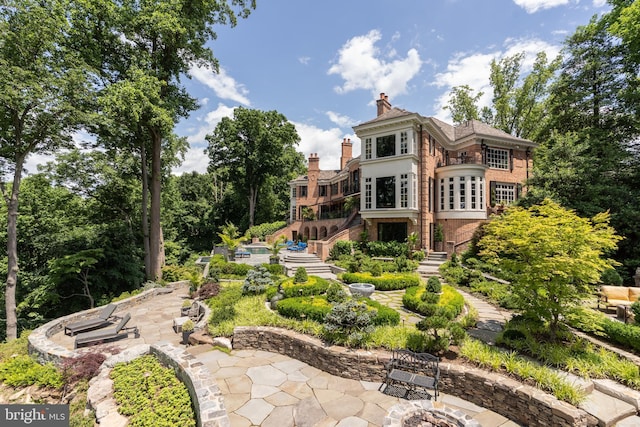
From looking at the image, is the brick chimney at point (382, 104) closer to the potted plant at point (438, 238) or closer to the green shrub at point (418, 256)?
the potted plant at point (438, 238)

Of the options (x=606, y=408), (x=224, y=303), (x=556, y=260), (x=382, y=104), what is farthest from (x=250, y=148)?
(x=606, y=408)

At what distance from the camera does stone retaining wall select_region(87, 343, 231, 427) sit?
14.7 ft

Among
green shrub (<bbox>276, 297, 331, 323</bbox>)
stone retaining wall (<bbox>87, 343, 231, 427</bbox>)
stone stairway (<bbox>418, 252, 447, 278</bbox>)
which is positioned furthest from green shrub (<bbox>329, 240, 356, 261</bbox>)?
stone retaining wall (<bbox>87, 343, 231, 427</bbox>)

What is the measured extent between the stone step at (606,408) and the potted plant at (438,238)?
1567 cm

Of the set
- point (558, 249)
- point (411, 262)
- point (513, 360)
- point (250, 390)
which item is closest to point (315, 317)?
point (250, 390)

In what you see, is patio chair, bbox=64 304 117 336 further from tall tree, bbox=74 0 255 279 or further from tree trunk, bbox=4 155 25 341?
tall tree, bbox=74 0 255 279

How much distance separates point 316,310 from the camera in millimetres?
8430

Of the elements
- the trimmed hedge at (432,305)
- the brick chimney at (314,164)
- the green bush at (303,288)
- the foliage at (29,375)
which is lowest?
the foliage at (29,375)

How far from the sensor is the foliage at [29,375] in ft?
22.6

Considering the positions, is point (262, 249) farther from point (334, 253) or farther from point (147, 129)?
point (147, 129)

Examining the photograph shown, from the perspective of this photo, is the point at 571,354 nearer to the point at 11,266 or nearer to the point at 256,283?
the point at 256,283

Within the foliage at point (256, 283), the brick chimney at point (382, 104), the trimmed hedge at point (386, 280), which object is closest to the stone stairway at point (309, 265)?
the trimmed hedge at point (386, 280)

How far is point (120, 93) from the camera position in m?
13.2

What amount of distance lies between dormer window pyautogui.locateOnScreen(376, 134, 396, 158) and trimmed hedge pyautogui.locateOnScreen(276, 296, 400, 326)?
556 inches
